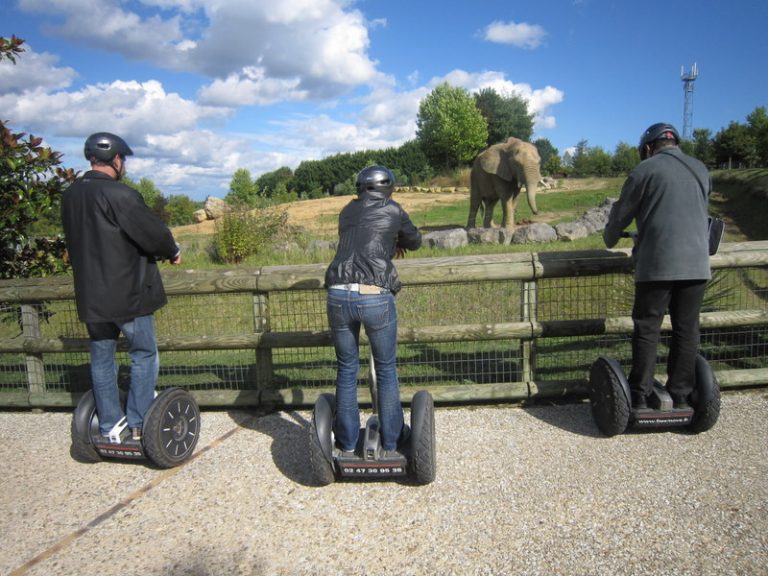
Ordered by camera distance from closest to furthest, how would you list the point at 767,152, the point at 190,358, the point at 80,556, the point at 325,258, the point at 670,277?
the point at 80,556
the point at 670,277
the point at 190,358
the point at 325,258
the point at 767,152

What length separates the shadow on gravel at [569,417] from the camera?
444cm

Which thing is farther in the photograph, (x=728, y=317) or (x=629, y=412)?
(x=728, y=317)

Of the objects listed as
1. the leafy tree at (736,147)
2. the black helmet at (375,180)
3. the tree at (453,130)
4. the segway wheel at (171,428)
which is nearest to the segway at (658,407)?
the black helmet at (375,180)

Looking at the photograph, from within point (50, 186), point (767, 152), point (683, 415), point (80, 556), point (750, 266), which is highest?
point (767, 152)

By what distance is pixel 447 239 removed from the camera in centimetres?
1630

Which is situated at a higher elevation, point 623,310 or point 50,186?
point 50,186

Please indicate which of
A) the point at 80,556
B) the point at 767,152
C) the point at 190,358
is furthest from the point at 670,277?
the point at 767,152

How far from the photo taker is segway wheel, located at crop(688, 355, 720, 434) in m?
4.07

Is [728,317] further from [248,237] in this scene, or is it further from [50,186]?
[248,237]

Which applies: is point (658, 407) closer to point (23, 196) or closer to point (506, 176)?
point (23, 196)

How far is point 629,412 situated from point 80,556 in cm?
357

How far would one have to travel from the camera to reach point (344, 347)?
352 cm

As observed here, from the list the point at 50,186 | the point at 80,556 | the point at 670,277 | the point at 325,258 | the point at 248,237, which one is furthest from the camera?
the point at 248,237

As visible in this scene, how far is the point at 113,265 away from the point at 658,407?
388 centimetres
